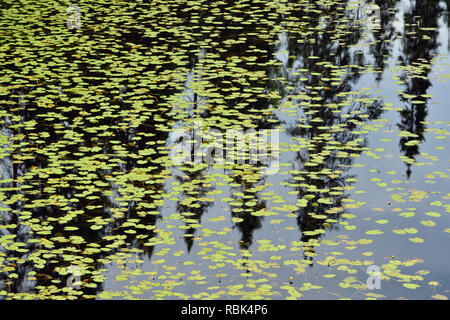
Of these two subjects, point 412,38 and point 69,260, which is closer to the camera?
point 69,260

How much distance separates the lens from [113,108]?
8719 millimetres

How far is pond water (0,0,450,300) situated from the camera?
5324 mm

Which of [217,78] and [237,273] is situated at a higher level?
[217,78]

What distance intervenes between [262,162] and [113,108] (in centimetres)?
255

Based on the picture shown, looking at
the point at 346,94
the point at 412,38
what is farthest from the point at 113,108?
the point at 412,38

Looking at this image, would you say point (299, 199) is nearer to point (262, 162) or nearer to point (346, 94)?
point (262, 162)

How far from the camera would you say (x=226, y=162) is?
283 inches

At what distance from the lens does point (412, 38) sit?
448 inches

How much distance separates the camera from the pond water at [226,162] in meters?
5.32

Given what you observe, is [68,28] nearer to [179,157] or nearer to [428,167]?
[179,157]
